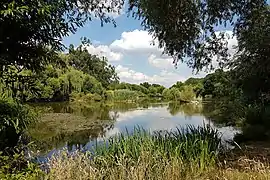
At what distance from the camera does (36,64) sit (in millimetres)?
Result: 3748

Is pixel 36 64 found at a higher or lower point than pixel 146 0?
lower

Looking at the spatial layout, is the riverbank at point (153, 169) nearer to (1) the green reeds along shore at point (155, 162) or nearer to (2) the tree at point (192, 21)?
(1) the green reeds along shore at point (155, 162)

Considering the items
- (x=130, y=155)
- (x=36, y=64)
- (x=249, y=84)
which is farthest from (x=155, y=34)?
(x=249, y=84)

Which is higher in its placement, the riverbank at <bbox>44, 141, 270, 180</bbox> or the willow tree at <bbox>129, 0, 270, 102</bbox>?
the willow tree at <bbox>129, 0, 270, 102</bbox>

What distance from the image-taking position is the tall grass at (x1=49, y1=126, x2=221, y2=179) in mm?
4004

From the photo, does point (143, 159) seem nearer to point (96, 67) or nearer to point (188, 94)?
point (188, 94)

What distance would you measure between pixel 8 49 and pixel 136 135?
254 centimetres

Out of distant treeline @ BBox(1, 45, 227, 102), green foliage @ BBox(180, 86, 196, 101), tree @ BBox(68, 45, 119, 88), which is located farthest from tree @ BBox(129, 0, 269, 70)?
tree @ BBox(68, 45, 119, 88)

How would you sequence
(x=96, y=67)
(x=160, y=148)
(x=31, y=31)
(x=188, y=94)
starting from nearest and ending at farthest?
(x=31, y=31) → (x=160, y=148) → (x=188, y=94) → (x=96, y=67)

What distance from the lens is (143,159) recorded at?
433cm

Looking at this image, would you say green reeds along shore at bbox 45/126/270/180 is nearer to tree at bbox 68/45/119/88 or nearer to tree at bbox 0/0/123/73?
tree at bbox 0/0/123/73

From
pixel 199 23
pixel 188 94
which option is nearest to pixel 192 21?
pixel 199 23

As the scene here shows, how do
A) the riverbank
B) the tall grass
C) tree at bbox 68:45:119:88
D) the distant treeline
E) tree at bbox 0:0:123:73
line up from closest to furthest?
1. tree at bbox 0:0:123:73
2. the riverbank
3. the tall grass
4. the distant treeline
5. tree at bbox 68:45:119:88

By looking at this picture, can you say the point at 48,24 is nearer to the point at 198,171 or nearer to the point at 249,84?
the point at 198,171
